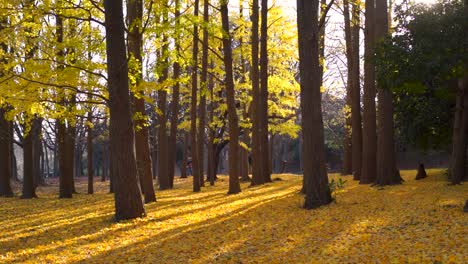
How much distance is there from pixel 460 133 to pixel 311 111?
17.1 feet

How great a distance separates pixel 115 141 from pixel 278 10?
1308 centimetres

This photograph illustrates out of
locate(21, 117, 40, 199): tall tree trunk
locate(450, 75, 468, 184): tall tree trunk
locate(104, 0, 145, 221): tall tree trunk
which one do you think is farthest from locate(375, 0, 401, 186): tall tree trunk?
locate(21, 117, 40, 199): tall tree trunk

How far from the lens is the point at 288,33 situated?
2105 centimetres

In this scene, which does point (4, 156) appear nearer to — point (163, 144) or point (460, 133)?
point (163, 144)

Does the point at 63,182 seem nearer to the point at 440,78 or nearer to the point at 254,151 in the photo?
the point at 254,151

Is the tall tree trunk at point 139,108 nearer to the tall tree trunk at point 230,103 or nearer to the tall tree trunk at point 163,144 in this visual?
the tall tree trunk at point 230,103

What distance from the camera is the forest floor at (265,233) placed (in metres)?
6.52

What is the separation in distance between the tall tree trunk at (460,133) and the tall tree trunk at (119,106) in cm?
867

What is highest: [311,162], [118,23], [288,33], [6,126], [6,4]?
[288,33]

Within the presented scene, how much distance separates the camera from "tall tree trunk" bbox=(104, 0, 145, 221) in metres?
9.95

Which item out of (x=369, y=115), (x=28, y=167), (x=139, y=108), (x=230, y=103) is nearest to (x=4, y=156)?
(x=28, y=167)

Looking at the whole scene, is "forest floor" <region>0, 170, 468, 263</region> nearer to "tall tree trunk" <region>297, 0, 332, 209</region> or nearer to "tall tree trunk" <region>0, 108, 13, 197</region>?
"tall tree trunk" <region>297, 0, 332, 209</region>

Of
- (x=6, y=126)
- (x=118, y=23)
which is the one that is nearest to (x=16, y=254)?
(x=118, y=23)

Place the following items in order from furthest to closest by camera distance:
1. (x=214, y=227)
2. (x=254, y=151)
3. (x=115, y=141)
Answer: (x=254, y=151), (x=115, y=141), (x=214, y=227)
